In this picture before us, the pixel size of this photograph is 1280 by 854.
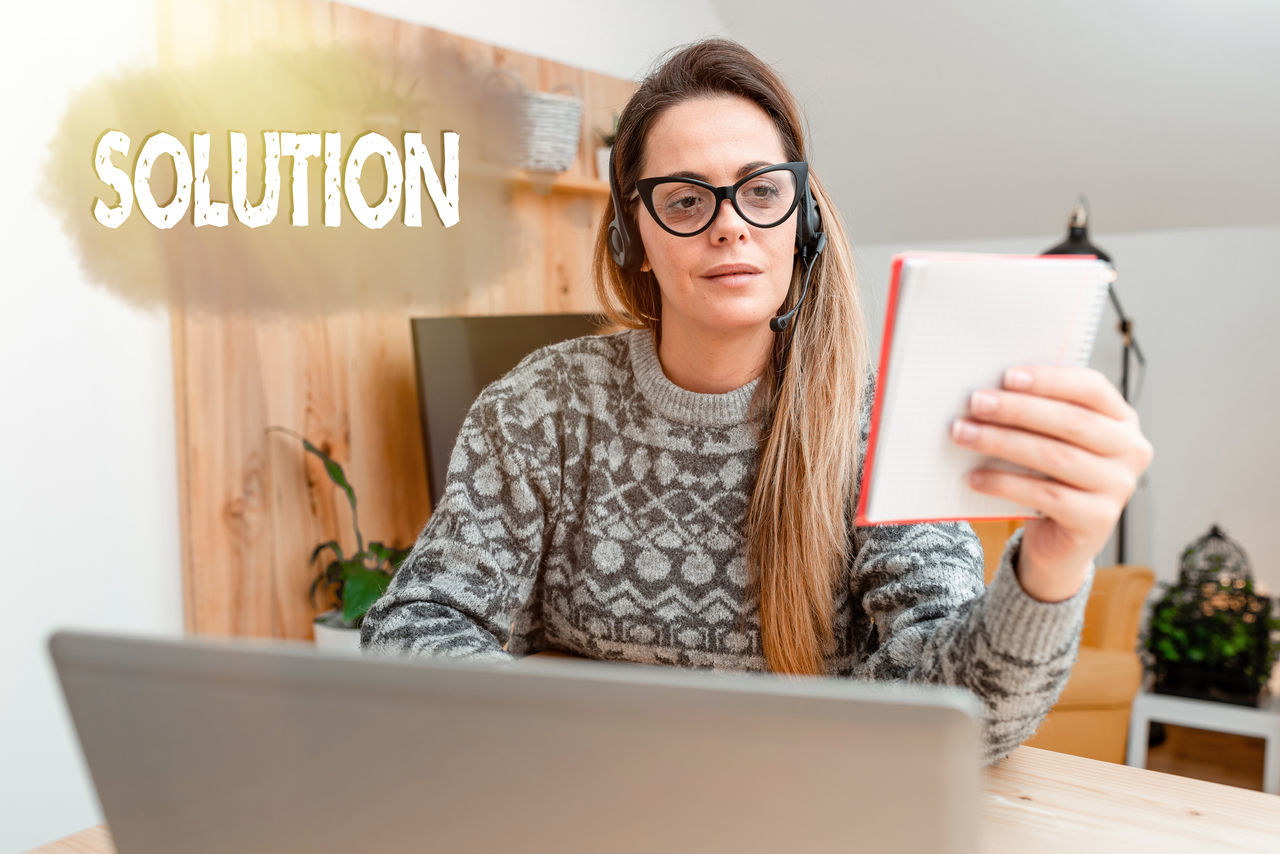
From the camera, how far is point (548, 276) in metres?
3.05

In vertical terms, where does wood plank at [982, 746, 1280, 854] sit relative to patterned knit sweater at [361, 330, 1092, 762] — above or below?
below

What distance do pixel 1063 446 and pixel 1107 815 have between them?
12.0 inches

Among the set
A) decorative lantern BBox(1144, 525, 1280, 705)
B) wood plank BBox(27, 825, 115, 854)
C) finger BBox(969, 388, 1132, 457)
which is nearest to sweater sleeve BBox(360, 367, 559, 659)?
wood plank BBox(27, 825, 115, 854)

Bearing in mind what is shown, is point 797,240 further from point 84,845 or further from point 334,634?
point 334,634

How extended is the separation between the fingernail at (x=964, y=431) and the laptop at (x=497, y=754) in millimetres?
252

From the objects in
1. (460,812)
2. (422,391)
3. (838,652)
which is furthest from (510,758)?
(422,391)

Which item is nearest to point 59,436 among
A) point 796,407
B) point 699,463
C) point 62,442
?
point 62,442

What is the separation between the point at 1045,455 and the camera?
59cm

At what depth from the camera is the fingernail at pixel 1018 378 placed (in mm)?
576

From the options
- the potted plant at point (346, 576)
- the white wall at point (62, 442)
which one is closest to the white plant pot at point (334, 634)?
the potted plant at point (346, 576)

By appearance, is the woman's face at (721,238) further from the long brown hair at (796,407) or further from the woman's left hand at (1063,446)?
the woman's left hand at (1063,446)

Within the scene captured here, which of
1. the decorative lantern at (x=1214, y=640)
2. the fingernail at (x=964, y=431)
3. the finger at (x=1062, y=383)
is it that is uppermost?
the finger at (x=1062, y=383)

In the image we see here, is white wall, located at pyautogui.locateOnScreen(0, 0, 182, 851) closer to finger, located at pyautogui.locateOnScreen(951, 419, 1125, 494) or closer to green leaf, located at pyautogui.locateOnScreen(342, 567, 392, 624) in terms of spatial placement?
Result: green leaf, located at pyautogui.locateOnScreen(342, 567, 392, 624)

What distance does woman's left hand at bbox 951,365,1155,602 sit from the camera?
58 centimetres
